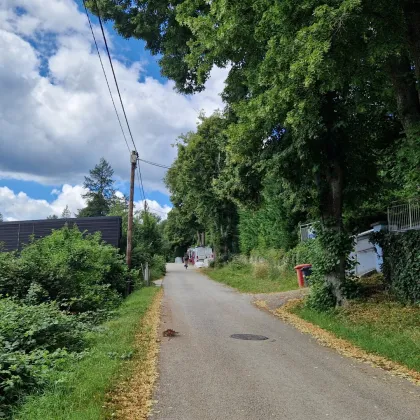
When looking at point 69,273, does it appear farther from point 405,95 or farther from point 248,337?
point 405,95

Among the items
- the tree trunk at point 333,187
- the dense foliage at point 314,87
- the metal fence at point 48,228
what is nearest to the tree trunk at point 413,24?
the dense foliage at point 314,87

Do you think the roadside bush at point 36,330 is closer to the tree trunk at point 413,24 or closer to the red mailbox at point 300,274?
the tree trunk at point 413,24

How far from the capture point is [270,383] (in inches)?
243

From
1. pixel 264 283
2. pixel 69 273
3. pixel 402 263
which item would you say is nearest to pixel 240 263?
pixel 264 283

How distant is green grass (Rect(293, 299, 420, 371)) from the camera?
7.66 meters

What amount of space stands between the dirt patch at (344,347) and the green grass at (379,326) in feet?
0.45

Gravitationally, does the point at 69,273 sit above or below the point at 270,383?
above

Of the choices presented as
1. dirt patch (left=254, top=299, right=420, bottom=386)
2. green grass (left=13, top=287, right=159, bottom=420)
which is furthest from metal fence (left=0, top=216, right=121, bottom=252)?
green grass (left=13, top=287, right=159, bottom=420)

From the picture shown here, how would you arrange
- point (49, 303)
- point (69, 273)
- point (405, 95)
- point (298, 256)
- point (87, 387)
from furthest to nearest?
point (298, 256) < point (69, 273) < point (49, 303) < point (405, 95) < point (87, 387)

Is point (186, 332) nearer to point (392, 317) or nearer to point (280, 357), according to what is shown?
point (280, 357)

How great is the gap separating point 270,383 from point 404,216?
8343 millimetres

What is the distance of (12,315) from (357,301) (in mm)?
8736

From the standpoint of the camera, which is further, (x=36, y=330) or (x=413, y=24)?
(x=413, y=24)

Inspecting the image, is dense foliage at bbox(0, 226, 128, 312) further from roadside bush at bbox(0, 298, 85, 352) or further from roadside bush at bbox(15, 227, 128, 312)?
roadside bush at bbox(0, 298, 85, 352)
